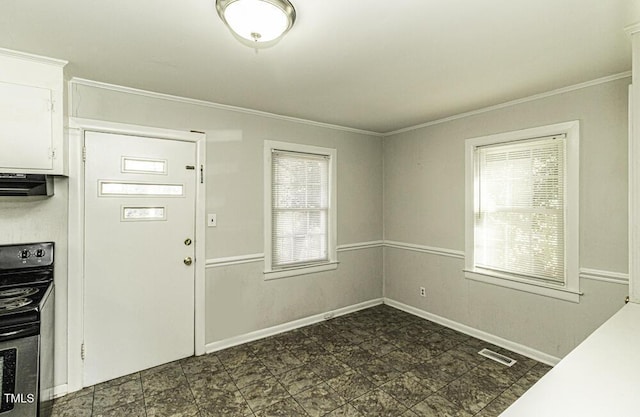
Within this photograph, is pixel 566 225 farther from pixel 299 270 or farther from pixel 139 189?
pixel 139 189

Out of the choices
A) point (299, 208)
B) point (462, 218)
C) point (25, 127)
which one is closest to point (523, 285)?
point (462, 218)

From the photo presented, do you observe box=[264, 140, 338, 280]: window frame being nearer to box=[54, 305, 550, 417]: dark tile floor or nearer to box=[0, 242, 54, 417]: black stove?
box=[54, 305, 550, 417]: dark tile floor

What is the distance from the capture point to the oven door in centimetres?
168

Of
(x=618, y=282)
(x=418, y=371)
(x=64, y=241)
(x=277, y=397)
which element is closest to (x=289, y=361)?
(x=277, y=397)

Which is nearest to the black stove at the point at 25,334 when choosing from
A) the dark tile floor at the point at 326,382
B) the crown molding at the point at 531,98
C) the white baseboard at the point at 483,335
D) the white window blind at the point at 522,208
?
the dark tile floor at the point at 326,382

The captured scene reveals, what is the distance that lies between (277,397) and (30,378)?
1.52 m

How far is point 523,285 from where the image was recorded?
2994mm

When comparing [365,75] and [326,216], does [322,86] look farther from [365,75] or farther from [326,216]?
[326,216]

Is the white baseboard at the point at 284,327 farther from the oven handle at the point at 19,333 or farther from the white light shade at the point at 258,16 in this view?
the white light shade at the point at 258,16

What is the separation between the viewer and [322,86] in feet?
8.60

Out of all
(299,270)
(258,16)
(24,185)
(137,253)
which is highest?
(258,16)

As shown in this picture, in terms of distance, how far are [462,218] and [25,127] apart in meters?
3.87

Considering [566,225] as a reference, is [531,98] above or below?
above

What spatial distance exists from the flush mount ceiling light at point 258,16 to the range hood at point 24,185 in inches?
66.1
